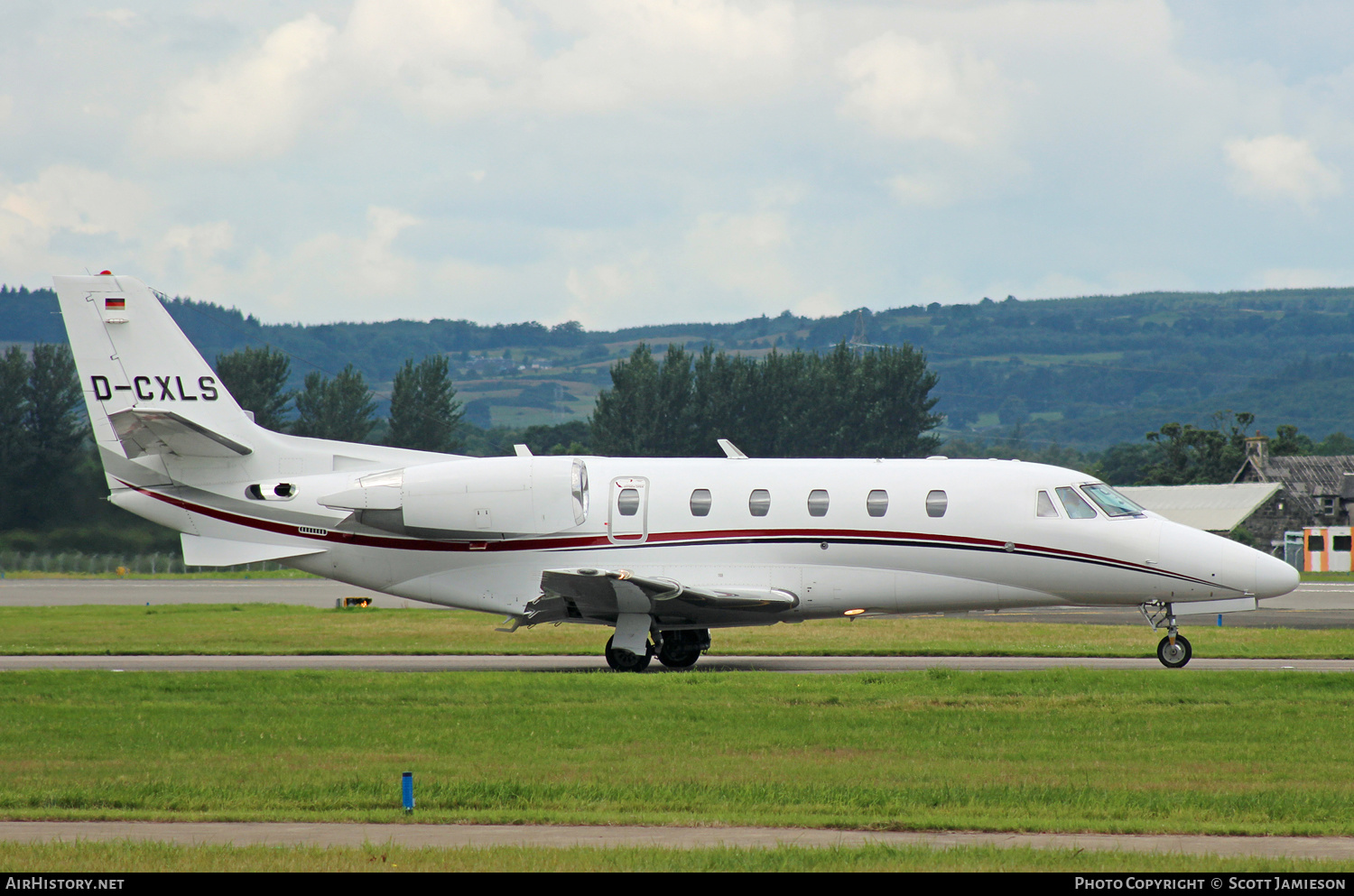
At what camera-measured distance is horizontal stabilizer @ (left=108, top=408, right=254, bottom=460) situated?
2256 centimetres

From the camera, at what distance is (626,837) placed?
10359mm

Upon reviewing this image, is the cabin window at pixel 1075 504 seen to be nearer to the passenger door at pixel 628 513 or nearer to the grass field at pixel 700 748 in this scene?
the grass field at pixel 700 748

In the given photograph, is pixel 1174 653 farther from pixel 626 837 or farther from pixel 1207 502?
pixel 1207 502

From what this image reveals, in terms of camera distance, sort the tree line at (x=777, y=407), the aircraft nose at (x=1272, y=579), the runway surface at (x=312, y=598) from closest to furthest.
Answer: the aircraft nose at (x=1272, y=579) < the runway surface at (x=312, y=598) < the tree line at (x=777, y=407)

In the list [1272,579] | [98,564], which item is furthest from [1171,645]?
[98,564]

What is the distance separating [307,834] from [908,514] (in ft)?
44.5

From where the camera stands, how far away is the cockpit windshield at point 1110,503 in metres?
22.5

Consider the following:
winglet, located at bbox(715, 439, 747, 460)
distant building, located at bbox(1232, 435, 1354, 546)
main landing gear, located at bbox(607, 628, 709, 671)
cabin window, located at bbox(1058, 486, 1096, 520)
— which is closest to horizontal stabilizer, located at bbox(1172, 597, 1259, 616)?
cabin window, located at bbox(1058, 486, 1096, 520)

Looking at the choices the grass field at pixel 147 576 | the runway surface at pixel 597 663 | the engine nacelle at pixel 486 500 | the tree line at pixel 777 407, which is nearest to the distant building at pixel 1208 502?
the tree line at pixel 777 407

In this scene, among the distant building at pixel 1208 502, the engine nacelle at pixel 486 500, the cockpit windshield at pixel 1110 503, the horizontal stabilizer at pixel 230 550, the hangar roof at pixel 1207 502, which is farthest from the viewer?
the hangar roof at pixel 1207 502

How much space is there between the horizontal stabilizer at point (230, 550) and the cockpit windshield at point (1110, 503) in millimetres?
12886
